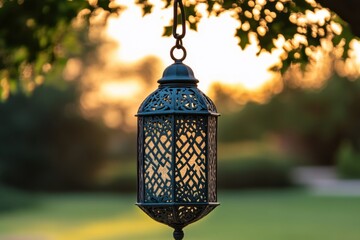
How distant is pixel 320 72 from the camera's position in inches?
1626

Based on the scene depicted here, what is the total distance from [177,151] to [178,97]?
27cm

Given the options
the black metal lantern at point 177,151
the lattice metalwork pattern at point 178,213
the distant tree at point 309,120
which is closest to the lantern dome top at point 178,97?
the black metal lantern at point 177,151

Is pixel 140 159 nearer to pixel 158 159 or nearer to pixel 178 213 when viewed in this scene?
pixel 158 159

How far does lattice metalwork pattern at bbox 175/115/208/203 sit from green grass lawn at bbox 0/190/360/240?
548 inches

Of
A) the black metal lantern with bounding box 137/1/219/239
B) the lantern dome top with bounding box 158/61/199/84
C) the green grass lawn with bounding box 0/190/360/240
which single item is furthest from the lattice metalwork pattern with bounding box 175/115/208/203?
the green grass lawn with bounding box 0/190/360/240

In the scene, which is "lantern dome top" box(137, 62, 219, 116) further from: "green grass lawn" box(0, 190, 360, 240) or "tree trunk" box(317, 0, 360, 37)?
"green grass lawn" box(0, 190, 360, 240)

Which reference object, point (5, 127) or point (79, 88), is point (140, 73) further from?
point (5, 127)

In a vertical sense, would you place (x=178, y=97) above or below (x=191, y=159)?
above

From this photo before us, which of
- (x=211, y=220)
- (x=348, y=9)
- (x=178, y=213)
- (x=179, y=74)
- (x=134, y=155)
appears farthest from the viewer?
(x=134, y=155)

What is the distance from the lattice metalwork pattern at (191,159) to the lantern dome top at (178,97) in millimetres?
50

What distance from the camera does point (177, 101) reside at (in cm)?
446

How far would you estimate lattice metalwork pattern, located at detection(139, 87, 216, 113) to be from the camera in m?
4.45

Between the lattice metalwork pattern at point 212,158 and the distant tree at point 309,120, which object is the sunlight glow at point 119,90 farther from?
the lattice metalwork pattern at point 212,158

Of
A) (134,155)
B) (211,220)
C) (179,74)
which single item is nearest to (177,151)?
(179,74)
